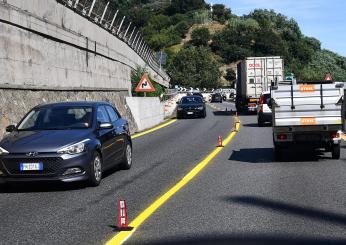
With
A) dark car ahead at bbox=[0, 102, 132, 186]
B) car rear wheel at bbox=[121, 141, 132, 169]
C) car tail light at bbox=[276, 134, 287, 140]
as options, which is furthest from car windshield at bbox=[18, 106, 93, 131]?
car tail light at bbox=[276, 134, 287, 140]

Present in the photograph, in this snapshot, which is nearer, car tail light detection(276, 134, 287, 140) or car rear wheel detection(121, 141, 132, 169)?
car rear wheel detection(121, 141, 132, 169)

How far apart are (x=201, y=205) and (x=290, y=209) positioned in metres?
1.26

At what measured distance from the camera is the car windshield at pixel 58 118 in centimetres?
1184

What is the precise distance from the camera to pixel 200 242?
22.3 feet

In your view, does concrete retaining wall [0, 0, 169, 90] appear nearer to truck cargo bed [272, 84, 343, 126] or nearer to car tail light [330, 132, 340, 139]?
truck cargo bed [272, 84, 343, 126]

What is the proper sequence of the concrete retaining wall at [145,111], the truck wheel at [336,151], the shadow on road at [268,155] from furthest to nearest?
the concrete retaining wall at [145,111] → the shadow on road at [268,155] → the truck wheel at [336,151]

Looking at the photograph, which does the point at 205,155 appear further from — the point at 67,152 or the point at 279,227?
the point at 279,227

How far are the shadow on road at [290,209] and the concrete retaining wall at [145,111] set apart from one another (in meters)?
18.4

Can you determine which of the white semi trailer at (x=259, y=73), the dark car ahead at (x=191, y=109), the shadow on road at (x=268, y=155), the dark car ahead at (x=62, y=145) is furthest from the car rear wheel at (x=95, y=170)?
the white semi trailer at (x=259, y=73)

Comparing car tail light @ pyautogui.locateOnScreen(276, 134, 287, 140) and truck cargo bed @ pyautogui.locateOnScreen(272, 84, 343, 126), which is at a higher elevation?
truck cargo bed @ pyautogui.locateOnScreen(272, 84, 343, 126)

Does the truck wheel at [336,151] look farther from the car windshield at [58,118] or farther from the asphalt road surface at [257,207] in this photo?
the car windshield at [58,118]

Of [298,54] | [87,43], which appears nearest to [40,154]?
[87,43]

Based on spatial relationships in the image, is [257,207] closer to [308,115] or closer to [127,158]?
[127,158]

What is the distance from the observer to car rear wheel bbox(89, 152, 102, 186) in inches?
439
